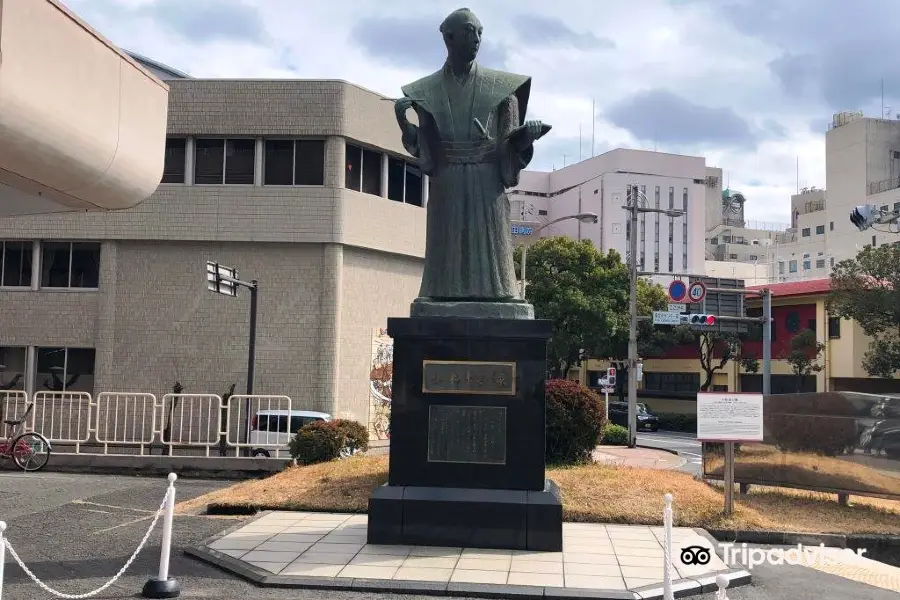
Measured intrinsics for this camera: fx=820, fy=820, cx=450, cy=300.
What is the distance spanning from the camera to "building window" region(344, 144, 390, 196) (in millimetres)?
22469

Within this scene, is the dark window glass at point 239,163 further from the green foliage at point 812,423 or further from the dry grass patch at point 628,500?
the green foliage at point 812,423

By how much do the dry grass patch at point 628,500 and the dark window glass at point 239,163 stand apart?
36.5 ft

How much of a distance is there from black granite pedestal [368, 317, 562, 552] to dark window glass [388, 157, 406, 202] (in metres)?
15.5

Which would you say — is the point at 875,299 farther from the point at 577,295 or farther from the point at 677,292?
the point at 577,295

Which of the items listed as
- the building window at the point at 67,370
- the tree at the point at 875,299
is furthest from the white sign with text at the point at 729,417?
the tree at the point at 875,299

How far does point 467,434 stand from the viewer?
8.66 meters

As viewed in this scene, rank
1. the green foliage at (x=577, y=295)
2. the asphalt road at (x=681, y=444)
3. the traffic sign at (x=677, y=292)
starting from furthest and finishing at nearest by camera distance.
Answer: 1. the green foliage at (x=577, y=295)
2. the traffic sign at (x=677, y=292)
3. the asphalt road at (x=681, y=444)

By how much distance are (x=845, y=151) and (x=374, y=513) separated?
61.3m

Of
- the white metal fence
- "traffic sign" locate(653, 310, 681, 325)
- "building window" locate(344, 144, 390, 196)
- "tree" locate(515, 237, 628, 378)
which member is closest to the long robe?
the white metal fence

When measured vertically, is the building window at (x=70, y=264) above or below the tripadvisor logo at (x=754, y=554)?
above

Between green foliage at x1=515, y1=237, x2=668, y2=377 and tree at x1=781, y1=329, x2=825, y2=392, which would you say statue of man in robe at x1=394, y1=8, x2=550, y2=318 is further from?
tree at x1=781, y1=329, x2=825, y2=392

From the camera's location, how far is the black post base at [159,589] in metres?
6.80

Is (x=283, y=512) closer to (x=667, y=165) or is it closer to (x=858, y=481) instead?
(x=858, y=481)

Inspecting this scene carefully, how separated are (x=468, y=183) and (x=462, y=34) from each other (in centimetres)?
170
